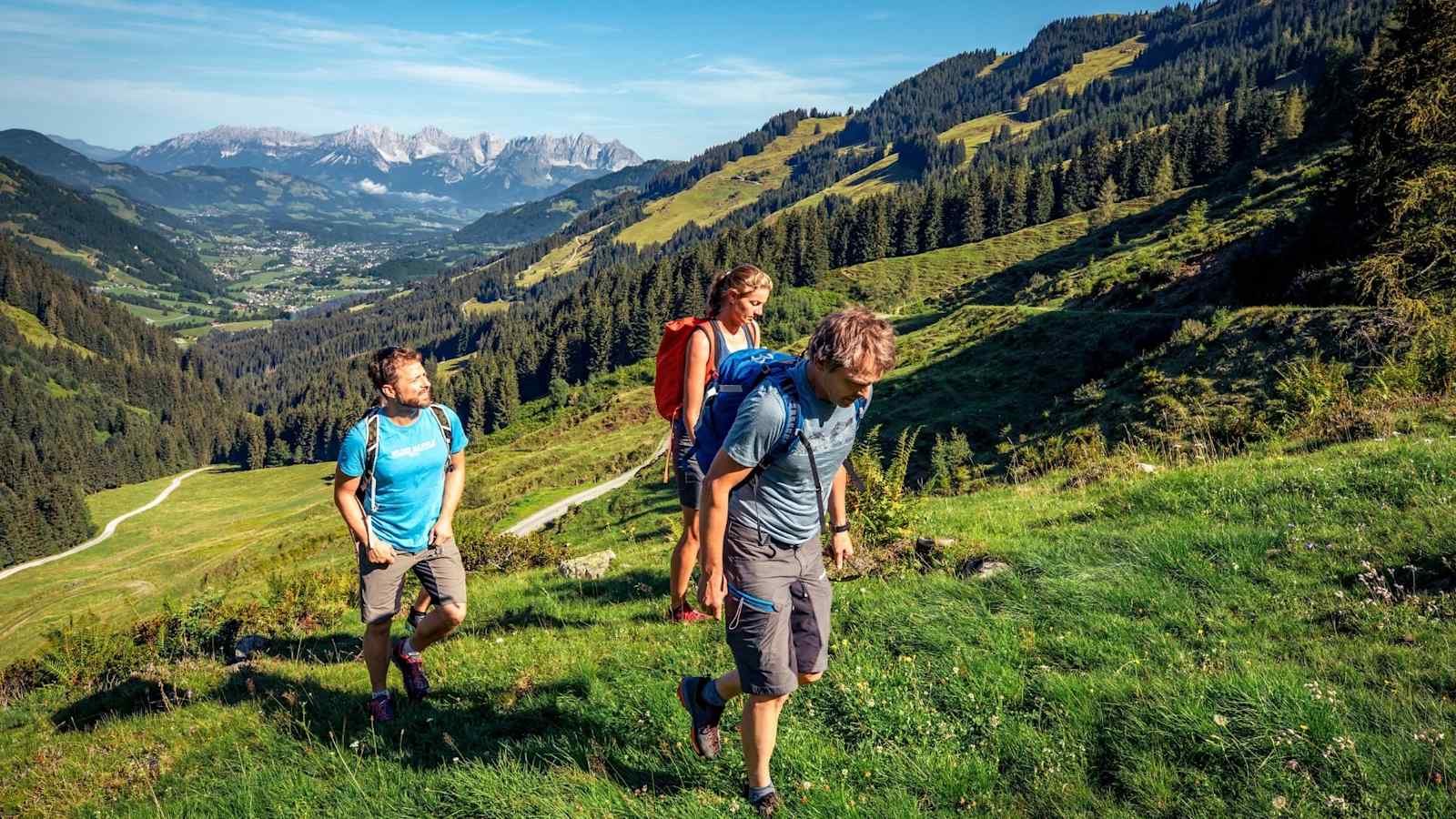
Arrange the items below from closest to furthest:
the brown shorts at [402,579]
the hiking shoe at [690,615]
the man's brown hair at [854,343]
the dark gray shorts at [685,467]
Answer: the man's brown hair at [854,343] → the brown shorts at [402,579] → the dark gray shorts at [685,467] → the hiking shoe at [690,615]

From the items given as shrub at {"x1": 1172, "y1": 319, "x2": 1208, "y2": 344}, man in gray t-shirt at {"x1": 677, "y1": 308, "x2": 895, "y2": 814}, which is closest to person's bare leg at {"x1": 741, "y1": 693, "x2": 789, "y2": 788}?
man in gray t-shirt at {"x1": 677, "y1": 308, "x2": 895, "y2": 814}

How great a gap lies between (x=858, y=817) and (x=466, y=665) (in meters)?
4.23

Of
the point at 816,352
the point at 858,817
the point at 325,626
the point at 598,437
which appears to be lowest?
the point at 598,437

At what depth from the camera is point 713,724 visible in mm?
4203

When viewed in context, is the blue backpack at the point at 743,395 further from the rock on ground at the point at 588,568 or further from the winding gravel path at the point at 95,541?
the winding gravel path at the point at 95,541

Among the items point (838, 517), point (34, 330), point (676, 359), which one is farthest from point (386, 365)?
point (34, 330)

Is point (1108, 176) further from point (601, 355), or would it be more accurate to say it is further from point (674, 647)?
point (674, 647)

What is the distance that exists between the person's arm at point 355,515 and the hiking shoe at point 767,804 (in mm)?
3559

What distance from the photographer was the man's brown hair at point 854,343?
3.36 metres

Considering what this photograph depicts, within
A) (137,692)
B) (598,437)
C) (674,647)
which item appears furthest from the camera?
(598,437)

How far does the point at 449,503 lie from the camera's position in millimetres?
→ 5973

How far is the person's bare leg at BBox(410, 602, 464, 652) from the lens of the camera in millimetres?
5863

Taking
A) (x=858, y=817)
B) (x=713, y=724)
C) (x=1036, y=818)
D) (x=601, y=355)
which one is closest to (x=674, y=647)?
(x=713, y=724)

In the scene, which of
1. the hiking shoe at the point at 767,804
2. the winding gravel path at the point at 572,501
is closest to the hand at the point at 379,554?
the hiking shoe at the point at 767,804
